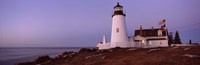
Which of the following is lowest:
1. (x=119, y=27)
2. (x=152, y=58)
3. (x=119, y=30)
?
(x=152, y=58)

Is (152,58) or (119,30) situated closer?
(152,58)

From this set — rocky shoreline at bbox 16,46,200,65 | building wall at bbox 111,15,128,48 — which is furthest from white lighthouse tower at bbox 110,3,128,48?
rocky shoreline at bbox 16,46,200,65

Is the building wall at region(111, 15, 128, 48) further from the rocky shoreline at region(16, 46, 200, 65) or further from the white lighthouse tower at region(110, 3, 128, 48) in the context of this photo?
the rocky shoreline at region(16, 46, 200, 65)

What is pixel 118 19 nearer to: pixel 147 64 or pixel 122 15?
pixel 122 15

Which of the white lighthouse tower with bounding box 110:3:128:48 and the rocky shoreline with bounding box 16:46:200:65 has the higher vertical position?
the white lighthouse tower with bounding box 110:3:128:48

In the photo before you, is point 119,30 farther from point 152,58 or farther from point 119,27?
point 152,58

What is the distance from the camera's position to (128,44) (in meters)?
30.8

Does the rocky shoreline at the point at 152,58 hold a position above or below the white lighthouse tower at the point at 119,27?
below

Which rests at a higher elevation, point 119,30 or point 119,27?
point 119,27

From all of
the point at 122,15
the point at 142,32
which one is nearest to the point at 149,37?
the point at 142,32

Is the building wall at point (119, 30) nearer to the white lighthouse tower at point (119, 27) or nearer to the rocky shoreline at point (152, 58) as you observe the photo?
the white lighthouse tower at point (119, 27)

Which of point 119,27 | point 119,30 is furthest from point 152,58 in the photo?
point 119,27

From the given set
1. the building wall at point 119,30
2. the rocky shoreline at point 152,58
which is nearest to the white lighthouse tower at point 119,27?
the building wall at point 119,30

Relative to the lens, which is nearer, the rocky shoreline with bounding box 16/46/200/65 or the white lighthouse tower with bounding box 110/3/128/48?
the rocky shoreline with bounding box 16/46/200/65
